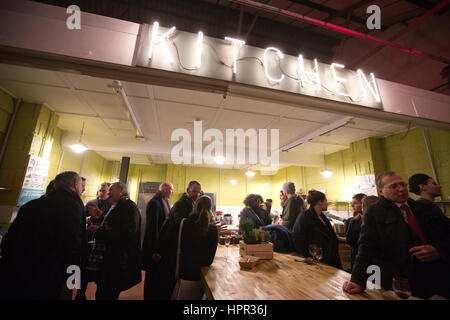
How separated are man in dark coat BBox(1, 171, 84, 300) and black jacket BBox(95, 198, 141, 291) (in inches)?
17.4

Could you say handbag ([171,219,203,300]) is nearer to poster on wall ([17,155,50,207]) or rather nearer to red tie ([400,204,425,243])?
red tie ([400,204,425,243])

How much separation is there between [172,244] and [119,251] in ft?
2.37

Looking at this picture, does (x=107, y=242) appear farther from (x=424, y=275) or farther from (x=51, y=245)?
(x=424, y=275)

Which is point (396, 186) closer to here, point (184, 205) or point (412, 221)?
point (412, 221)

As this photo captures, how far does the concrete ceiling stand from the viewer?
127 inches

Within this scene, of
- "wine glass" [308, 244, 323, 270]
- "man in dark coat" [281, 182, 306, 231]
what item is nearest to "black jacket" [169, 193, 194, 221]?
"man in dark coat" [281, 182, 306, 231]

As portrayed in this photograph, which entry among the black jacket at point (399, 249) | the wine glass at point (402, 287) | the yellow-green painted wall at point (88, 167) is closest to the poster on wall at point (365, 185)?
the black jacket at point (399, 249)

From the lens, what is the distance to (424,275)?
55.4 inches

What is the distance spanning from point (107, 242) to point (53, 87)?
9.93ft

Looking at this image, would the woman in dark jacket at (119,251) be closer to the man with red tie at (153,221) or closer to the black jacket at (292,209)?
the man with red tie at (153,221)

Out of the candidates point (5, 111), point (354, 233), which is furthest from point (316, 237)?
point (5, 111)

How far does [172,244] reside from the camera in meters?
1.96

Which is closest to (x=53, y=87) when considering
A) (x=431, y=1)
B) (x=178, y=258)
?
(x=178, y=258)
